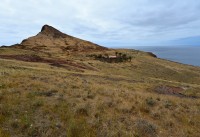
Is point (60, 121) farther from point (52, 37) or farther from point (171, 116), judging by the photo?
point (52, 37)

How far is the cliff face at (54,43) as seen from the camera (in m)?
71.4

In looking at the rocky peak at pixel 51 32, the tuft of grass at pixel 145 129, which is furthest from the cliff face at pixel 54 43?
the tuft of grass at pixel 145 129

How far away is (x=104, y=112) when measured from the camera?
958cm

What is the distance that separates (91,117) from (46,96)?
338 cm

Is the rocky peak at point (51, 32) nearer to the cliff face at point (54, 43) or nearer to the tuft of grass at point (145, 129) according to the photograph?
the cliff face at point (54, 43)

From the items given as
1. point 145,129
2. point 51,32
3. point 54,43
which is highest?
point 51,32

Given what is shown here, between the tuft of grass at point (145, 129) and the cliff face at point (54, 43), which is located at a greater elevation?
the cliff face at point (54, 43)

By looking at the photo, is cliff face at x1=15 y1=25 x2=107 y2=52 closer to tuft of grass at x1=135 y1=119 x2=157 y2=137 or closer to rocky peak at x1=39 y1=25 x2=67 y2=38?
rocky peak at x1=39 y1=25 x2=67 y2=38

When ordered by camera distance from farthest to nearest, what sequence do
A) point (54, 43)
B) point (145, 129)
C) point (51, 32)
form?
1. point (51, 32)
2. point (54, 43)
3. point (145, 129)

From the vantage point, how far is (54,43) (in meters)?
77.5

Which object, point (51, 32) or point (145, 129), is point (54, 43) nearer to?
point (51, 32)

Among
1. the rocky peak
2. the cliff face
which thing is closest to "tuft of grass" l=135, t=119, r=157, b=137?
the cliff face

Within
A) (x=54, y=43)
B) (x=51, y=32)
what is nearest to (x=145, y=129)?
(x=54, y=43)

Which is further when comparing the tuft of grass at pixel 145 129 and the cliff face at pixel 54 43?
the cliff face at pixel 54 43
